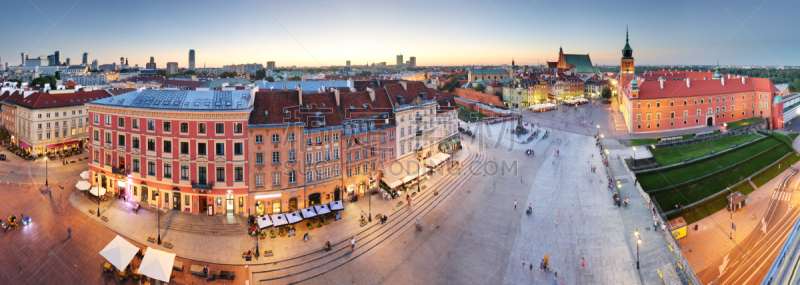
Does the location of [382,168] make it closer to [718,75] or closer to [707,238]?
[707,238]

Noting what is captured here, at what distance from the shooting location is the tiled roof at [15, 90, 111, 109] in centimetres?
5497

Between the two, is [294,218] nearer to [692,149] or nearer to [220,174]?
[220,174]

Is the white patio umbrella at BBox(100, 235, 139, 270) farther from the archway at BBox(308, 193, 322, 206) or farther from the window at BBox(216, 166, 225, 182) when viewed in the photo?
the archway at BBox(308, 193, 322, 206)

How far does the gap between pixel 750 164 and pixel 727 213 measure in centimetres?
2098

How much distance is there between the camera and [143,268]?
22.8 m

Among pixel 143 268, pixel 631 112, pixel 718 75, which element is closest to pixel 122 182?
pixel 143 268

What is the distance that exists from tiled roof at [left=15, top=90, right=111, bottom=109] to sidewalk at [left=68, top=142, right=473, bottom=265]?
30309 mm

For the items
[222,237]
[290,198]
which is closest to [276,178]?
[290,198]

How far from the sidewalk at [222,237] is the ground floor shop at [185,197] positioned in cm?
96

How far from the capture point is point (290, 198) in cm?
3425

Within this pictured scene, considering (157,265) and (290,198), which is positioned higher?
(290,198)

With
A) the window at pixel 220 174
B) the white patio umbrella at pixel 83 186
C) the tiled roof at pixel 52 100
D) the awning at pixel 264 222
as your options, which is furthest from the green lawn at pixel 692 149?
the tiled roof at pixel 52 100

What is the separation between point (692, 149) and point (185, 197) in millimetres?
71309

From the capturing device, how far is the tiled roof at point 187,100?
1288 inches
